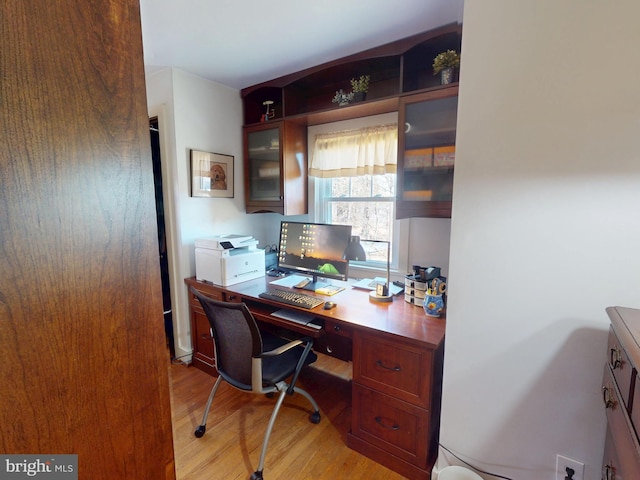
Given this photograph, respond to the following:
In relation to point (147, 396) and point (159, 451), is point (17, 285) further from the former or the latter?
point (159, 451)

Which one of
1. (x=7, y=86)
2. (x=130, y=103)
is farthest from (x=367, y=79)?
(x=7, y=86)

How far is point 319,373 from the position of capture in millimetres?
2496

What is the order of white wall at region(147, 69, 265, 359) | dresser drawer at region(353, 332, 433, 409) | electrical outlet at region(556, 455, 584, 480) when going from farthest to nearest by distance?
1. white wall at region(147, 69, 265, 359)
2. dresser drawer at region(353, 332, 433, 409)
3. electrical outlet at region(556, 455, 584, 480)

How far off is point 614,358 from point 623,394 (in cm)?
14

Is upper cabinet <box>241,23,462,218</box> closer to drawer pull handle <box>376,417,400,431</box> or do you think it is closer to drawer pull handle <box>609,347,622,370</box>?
drawer pull handle <box>609,347,622,370</box>

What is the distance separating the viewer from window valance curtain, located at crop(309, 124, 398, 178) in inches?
87.0

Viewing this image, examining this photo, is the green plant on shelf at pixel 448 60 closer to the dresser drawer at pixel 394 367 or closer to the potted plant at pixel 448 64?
the potted plant at pixel 448 64

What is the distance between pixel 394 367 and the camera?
150 cm

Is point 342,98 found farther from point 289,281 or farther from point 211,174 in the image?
point 289,281

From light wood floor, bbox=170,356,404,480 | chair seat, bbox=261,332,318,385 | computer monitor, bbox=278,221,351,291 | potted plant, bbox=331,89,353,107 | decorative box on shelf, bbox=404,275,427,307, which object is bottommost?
light wood floor, bbox=170,356,404,480

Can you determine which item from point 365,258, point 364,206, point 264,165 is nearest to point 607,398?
point 365,258

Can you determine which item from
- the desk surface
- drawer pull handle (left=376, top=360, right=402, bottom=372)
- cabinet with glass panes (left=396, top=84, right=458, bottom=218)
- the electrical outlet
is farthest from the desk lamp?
the electrical outlet

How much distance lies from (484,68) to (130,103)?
1248mm

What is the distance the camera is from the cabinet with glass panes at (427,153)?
5.72ft
